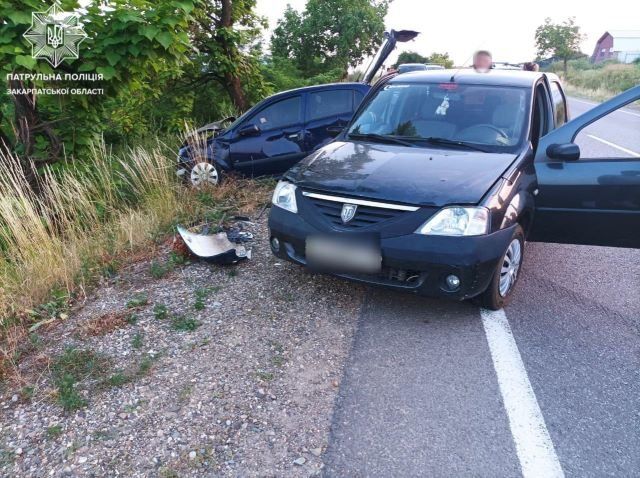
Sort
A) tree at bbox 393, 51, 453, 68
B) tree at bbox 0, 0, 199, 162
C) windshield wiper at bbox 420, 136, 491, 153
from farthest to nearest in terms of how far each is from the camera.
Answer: tree at bbox 393, 51, 453, 68, tree at bbox 0, 0, 199, 162, windshield wiper at bbox 420, 136, 491, 153

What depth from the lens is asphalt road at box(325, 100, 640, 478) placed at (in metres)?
2.53

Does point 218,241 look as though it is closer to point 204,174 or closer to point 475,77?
point 204,174

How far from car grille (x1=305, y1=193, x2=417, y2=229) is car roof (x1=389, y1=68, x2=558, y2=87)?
202 centimetres

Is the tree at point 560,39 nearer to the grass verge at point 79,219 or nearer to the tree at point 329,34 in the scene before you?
the tree at point 329,34

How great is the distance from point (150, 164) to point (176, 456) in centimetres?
520

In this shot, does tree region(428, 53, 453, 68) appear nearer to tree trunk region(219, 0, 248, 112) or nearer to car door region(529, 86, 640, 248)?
tree trunk region(219, 0, 248, 112)

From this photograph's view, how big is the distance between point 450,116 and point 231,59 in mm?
8144

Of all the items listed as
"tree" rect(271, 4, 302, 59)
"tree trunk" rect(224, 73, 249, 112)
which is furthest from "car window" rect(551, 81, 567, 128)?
"tree" rect(271, 4, 302, 59)

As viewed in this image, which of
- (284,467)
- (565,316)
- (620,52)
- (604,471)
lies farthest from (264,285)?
(620,52)

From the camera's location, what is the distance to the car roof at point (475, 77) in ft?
15.5

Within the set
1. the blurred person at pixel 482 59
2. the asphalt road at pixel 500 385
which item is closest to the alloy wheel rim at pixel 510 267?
the asphalt road at pixel 500 385

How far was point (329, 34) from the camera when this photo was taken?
1806cm

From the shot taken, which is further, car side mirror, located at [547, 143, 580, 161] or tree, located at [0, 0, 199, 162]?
tree, located at [0, 0, 199, 162]

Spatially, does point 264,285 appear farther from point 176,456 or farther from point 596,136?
point 596,136
